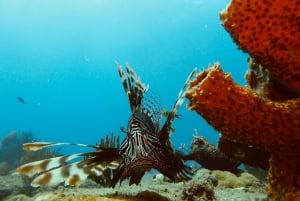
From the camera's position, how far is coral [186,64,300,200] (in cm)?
185

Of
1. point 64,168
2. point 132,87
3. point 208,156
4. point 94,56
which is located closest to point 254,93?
point 132,87

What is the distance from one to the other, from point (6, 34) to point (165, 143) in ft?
237

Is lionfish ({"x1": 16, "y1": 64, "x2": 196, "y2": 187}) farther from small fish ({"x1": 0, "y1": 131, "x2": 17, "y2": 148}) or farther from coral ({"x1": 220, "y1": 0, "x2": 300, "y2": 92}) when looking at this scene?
small fish ({"x1": 0, "y1": 131, "x2": 17, "y2": 148})

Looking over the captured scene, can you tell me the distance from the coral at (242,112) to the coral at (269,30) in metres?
0.19

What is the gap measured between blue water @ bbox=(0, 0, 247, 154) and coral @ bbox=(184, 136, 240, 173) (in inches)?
1525

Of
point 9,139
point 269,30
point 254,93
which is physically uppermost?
point 9,139

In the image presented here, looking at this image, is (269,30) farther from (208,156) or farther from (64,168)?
(208,156)

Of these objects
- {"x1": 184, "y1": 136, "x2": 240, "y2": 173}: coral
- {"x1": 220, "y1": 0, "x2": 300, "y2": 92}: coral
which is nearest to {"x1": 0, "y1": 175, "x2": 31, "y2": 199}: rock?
{"x1": 184, "y1": 136, "x2": 240, "y2": 173}: coral

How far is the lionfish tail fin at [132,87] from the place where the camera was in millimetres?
2766

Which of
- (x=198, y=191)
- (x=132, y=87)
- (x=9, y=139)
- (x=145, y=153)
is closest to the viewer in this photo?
(x=145, y=153)

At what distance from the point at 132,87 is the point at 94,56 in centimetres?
7415

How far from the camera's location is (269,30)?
5.79 feet

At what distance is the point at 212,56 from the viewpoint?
221 feet

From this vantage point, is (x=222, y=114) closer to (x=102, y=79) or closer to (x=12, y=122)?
(x=102, y=79)
